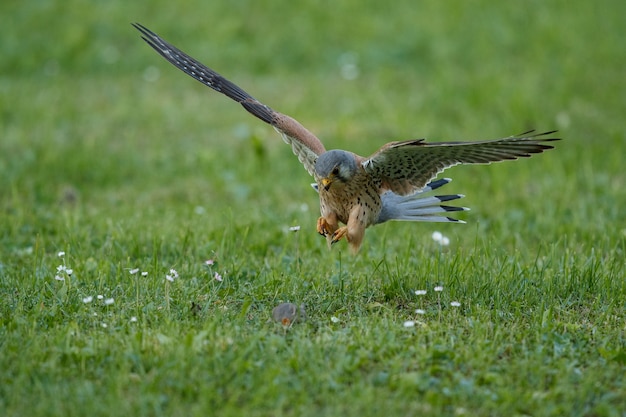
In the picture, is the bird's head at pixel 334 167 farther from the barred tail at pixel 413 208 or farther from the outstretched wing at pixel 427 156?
the barred tail at pixel 413 208

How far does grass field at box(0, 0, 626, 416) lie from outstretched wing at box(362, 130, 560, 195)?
1.84 feet

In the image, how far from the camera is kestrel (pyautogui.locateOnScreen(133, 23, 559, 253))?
16.2 feet

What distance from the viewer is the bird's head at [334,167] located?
5219 millimetres

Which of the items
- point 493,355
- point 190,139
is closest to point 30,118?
point 190,139

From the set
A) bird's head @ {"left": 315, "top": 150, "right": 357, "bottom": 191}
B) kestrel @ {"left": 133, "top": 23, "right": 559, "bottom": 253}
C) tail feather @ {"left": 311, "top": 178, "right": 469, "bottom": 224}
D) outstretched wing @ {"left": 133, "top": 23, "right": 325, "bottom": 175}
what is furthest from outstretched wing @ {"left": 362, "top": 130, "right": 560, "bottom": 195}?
outstretched wing @ {"left": 133, "top": 23, "right": 325, "bottom": 175}

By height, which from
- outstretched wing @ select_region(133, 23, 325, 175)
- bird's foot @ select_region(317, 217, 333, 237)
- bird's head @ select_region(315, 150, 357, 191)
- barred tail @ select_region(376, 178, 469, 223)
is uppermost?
outstretched wing @ select_region(133, 23, 325, 175)

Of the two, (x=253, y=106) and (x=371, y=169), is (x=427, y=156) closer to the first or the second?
(x=371, y=169)

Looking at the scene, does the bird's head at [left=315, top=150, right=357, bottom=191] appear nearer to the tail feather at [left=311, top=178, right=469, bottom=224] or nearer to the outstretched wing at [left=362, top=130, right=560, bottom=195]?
A: the outstretched wing at [left=362, top=130, right=560, bottom=195]

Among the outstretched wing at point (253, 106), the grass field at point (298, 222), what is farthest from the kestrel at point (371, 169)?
the grass field at point (298, 222)

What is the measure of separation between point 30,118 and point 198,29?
11.6 ft

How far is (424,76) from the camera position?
37.6ft

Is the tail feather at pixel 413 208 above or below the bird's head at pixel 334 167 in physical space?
below

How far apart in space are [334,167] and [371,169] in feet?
1.03

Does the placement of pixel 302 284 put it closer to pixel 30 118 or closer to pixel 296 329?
pixel 296 329
